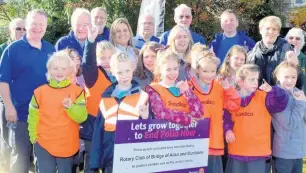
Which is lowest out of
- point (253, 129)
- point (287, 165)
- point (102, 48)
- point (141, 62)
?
point (287, 165)

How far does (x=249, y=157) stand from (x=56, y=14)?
12665mm

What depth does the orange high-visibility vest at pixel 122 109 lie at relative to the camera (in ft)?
13.5

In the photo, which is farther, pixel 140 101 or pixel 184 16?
pixel 184 16

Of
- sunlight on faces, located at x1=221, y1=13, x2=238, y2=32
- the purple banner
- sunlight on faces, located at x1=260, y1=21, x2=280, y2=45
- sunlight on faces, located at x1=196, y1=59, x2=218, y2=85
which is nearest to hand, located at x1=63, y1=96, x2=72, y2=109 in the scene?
the purple banner

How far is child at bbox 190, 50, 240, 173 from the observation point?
4.44 meters

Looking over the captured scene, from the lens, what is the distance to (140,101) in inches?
162

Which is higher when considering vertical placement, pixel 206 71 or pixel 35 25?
pixel 35 25

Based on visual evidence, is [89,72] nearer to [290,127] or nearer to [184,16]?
[290,127]

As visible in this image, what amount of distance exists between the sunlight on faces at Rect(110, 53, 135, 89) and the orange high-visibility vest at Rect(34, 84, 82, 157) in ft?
1.71

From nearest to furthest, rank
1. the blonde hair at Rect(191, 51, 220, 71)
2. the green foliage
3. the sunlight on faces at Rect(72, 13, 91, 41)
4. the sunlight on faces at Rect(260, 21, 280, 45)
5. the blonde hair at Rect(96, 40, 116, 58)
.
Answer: the blonde hair at Rect(191, 51, 220, 71) → the blonde hair at Rect(96, 40, 116, 58) → the sunlight on faces at Rect(72, 13, 91, 41) → the sunlight on faces at Rect(260, 21, 280, 45) → the green foliage

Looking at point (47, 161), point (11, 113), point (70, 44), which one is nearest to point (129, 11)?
point (70, 44)

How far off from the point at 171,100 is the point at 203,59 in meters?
0.58

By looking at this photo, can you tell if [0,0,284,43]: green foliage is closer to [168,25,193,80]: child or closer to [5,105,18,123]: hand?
[168,25,193,80]: child

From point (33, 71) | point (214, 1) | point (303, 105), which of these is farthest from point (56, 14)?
point (303, 105)
